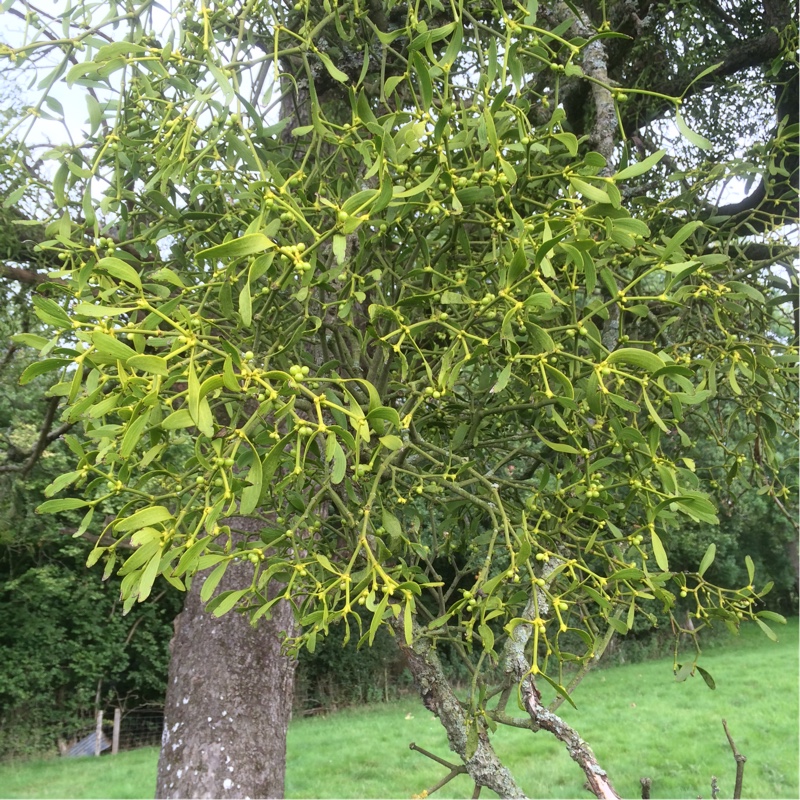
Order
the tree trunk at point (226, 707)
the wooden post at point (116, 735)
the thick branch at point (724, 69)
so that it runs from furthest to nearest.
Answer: the wooden post at point (116, 735) → the thick branch at point (724, 69) → the tree trunk at point (226, 707)

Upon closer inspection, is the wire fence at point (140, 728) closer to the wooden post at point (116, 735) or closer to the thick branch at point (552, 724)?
the wooden post at point (116, 735)

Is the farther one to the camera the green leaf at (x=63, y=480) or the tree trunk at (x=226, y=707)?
the tree trunk at (x=226, y=707)

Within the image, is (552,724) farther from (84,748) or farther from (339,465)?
(84,748)

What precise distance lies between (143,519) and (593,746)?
483 centimetres

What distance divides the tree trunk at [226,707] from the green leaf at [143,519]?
88 cm

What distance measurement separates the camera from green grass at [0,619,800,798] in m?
3.96


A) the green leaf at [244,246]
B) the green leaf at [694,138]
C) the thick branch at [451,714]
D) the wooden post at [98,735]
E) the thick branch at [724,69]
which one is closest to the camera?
the green leaf at [244,246]

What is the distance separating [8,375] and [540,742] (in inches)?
161

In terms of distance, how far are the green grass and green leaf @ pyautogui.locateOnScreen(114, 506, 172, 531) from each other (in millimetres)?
3650

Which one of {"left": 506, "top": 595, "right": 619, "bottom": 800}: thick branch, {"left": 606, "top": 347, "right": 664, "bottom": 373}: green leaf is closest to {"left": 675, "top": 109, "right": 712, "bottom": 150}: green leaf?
{"left": 606, "top": 347, "right": 664, "bottom": 373}: green leaf

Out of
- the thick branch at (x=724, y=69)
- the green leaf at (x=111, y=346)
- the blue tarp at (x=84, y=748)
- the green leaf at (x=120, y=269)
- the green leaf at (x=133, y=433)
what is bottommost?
the blue tarp at (x=84, y=748)

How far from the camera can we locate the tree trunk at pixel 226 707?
151cm

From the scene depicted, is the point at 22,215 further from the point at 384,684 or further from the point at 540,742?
the point at 384,684

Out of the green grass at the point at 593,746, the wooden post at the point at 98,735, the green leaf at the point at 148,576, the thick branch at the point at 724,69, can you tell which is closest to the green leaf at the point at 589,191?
the green leaf at the point at 148,576
